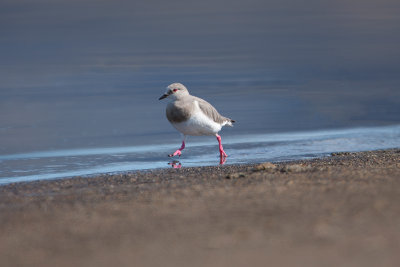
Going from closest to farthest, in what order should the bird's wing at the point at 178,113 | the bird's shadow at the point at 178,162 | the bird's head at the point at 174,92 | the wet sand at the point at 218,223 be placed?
the wet sand at the point at 218,223, the bird's shadow at the point at 178,162, the bird's wing at the point at 178,113, the bird's head at the point at 174,92

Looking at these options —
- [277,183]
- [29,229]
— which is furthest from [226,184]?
[29,229]

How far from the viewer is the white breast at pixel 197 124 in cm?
1029

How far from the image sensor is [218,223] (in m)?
4.10

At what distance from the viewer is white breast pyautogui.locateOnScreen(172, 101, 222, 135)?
10289 mm

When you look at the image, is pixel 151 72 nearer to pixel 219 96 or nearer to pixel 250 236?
pixel 219 96

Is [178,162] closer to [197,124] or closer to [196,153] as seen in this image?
[197,124]

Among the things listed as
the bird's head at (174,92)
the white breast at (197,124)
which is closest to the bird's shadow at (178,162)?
the white breast at (197,124)

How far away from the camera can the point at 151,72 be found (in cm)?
1750

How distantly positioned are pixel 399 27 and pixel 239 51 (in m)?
6.95

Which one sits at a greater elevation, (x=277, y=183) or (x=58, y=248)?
(x=277, y=183)

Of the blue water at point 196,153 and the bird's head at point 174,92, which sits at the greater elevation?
the bird's head at point 174,92

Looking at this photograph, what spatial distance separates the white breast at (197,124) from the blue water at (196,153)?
1.24 ft

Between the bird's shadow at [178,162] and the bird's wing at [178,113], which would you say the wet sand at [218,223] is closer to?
the bird's shadow at [178,162]

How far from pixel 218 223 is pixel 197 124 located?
247 inches
